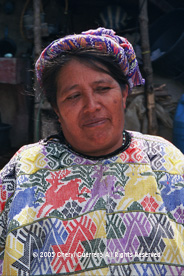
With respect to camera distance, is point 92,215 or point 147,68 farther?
point 147,68

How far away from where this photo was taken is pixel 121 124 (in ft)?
4.91

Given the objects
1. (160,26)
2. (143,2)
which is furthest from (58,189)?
(160,26)

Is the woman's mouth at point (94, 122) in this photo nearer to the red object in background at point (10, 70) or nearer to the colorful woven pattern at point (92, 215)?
the colorful woven pattern at point (92, 215)

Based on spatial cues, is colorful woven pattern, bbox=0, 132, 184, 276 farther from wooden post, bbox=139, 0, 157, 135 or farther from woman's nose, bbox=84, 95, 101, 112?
wooden post, bbox=139, 0, 157, 135

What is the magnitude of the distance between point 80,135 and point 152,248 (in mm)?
590

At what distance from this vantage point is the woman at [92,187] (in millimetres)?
1304

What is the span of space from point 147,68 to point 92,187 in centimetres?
323

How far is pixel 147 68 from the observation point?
14.2ft

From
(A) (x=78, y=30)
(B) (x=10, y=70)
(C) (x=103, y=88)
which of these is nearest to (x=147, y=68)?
(B) (x=10, y=70)

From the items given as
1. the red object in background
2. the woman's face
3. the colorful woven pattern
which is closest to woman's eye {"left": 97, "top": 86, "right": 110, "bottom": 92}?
the woman's face

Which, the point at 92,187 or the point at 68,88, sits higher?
the point at 68,88

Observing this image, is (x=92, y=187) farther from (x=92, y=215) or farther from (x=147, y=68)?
(x=147, y=68)

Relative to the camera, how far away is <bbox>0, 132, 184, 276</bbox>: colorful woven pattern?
4.25 feet

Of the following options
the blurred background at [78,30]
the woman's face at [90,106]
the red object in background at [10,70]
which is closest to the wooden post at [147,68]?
the blurred background at [78,30]
